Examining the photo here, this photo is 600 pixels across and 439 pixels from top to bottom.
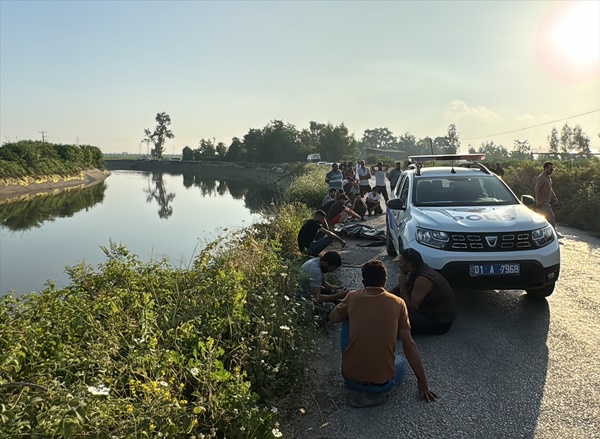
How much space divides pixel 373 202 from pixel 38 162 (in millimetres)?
41134

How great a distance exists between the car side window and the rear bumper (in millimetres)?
2055

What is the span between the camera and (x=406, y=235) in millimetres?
6543

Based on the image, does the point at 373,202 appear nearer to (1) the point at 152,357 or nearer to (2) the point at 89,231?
(1) the point at 152,357

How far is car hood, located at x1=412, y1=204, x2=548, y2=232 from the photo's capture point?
227 inches

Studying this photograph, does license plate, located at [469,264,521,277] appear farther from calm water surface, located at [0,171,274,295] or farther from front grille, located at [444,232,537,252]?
calm water surface, located at [0,171,274,295]

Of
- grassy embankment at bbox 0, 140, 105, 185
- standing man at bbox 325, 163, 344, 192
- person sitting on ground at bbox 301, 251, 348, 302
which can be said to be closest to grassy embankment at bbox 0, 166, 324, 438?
person sitting on ground at bbox 301, 251, 348, 302

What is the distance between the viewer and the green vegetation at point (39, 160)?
40156 mm

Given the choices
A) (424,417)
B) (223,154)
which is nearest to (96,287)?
(424,417)

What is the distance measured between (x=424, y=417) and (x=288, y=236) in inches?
283

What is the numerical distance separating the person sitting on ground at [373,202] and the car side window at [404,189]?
6399mm

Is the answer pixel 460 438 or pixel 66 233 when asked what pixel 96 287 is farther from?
pixel 66 233

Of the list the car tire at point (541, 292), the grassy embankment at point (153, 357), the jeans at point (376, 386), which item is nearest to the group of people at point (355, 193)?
the car tire at point (541, 292)

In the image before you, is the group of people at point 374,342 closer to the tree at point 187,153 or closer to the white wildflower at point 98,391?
the white wildflower at point 98,391

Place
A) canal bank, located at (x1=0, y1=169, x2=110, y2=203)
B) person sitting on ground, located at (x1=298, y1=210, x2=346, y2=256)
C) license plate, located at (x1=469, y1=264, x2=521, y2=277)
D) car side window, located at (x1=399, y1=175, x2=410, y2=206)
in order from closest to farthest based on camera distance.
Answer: license plate, located at (x1=469, y1=264, x2=521, y2=277), car side window, located at (x1=399, y1=175, x2=410, y2=206), person sitting on ground, located at (x1=298, y1=210, x2=346, y2=256), canal bank, located at (x1=0, y1=169, x2=110, y2=203)
